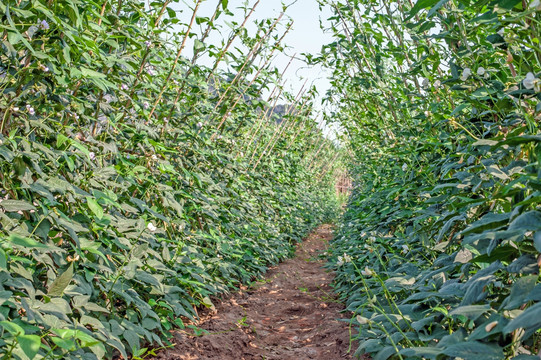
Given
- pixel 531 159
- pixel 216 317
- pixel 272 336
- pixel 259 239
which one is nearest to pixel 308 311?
pixel 272 336

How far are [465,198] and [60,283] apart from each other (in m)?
1.71

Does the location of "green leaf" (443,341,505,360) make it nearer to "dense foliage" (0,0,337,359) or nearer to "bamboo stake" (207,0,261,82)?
"dense foliage" (0,0,337,359)

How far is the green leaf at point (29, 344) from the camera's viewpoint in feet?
3.77

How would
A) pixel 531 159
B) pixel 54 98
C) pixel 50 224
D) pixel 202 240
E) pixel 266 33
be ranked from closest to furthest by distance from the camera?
pixel 531 159
pixel 50 224
pixel 54 98
pixel 202 240
pixel 266 33

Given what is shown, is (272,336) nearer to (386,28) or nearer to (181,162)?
(181,162)

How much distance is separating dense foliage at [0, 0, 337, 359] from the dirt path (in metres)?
0.18

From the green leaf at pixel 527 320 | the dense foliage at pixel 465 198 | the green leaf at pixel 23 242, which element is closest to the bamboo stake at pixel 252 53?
the dense foliage at pixel 465 198

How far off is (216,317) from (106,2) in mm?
2101

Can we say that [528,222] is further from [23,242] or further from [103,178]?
[103,178]

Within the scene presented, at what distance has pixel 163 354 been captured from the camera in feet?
7.29

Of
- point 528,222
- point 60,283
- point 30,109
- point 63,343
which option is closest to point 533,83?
point 528,222

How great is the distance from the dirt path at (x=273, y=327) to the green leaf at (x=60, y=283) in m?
0.79

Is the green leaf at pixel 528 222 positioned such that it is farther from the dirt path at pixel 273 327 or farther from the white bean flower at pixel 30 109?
the white bean flower at pixel 30 109

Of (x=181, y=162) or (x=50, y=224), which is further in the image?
(x=181, y=162)
